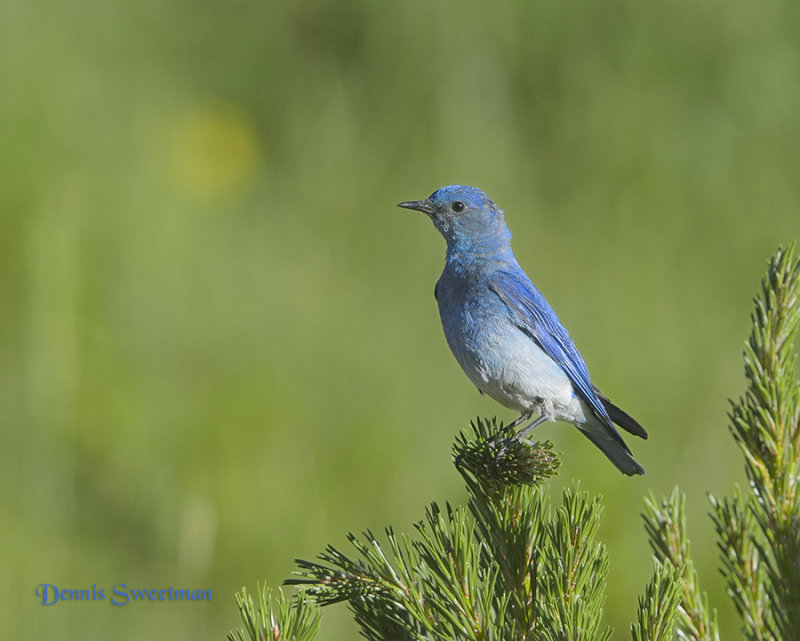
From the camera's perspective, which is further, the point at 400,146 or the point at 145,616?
the point at 400,146

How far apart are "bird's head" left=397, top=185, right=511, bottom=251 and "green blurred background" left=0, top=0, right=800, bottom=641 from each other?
4.65 ft

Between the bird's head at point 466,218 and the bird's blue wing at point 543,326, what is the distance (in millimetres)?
295

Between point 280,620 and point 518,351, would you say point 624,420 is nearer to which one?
point 518,351

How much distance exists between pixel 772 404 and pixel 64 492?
3845 mm

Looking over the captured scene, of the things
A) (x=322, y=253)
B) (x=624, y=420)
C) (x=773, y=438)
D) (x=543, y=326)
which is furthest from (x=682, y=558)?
(x=322, y=253)

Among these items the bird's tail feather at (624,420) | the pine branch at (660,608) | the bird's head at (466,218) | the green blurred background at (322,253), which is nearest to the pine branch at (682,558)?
the pine branch at (660,608)

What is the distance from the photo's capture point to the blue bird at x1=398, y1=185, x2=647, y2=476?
12.2 feet

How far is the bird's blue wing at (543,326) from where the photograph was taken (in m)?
3.85

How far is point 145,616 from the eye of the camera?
4.58 m

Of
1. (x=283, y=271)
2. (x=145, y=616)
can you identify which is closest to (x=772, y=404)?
(x=145, y=616)

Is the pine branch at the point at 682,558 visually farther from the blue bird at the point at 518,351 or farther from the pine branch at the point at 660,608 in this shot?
the blue bird at the point at 518,351

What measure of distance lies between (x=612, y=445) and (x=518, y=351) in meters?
0.52

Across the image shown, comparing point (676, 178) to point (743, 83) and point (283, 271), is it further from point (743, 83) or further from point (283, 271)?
point (283, 271)

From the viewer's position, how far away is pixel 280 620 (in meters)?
1.98
